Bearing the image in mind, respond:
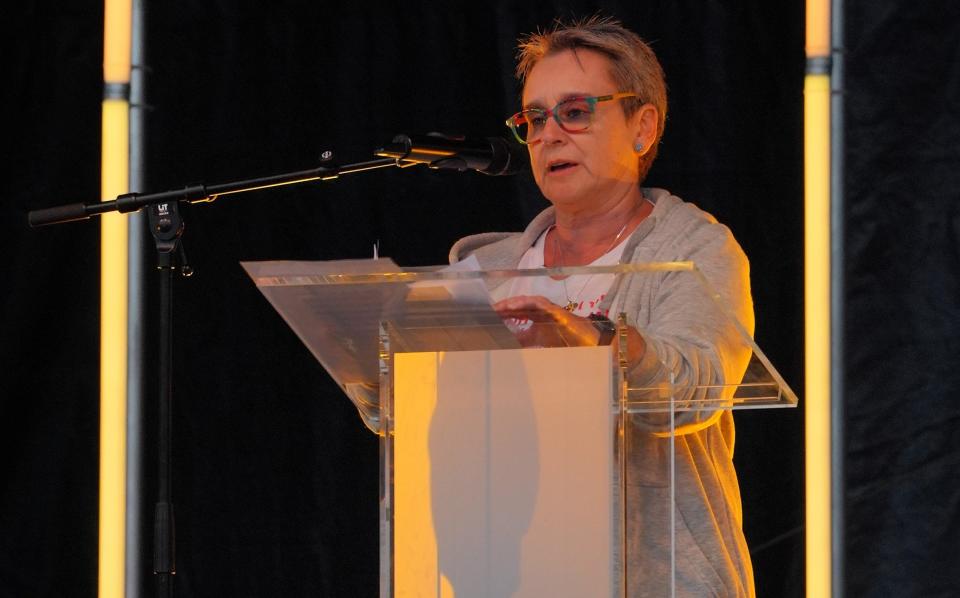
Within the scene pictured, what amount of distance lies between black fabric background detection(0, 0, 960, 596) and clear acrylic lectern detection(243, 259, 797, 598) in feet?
4.36

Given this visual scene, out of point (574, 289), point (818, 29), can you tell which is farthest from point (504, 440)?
point (818, 29)

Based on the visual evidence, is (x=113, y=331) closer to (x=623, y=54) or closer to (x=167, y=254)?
(x=167, y=254)

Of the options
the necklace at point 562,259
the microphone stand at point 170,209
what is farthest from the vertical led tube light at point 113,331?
the necklace at point 562,259

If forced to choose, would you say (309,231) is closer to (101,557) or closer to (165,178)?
(165,178)

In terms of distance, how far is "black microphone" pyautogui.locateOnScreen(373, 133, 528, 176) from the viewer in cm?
197

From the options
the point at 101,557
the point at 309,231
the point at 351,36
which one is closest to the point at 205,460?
the point at 101,557

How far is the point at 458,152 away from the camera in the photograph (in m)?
2.04

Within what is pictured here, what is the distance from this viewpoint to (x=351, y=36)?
3.25 metres

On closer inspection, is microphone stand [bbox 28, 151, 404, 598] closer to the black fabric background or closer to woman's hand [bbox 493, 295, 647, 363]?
woman's hand [bbox 493, 295, 647, 363]

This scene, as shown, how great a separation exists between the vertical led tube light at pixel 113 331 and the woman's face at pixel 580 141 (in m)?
1.28

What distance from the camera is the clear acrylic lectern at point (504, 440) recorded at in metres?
1.57

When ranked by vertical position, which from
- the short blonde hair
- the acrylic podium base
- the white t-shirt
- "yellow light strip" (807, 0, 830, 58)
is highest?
"yellow light strip" (807, 0, 830, 58)

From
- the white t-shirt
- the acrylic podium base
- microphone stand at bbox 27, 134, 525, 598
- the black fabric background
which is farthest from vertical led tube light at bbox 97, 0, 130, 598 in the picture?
the acrylic podium base
